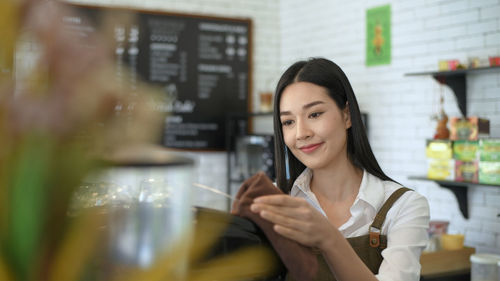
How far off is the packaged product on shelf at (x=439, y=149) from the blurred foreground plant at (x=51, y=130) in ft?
11.3

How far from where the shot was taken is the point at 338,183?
75.5 inches

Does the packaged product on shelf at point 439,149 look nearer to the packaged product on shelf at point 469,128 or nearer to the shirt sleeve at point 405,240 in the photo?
the packaged product on shelf at point 469,128

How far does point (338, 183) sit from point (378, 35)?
2.78 metres

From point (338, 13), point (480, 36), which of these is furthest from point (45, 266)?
point (338, 13)

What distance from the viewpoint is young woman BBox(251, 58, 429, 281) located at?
→ 1.64m

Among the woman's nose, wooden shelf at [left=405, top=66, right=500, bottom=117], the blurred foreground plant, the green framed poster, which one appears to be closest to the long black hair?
the woman's nose

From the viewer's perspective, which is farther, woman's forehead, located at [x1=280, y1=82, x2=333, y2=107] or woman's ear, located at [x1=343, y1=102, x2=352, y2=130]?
woman's ear, located at [x1=343, y1=102, x2=352, y2=130]

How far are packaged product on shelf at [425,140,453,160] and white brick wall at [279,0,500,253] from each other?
26cm

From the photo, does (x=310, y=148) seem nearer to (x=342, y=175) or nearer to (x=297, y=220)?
(x=342, y=175)

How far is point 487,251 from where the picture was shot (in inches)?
141

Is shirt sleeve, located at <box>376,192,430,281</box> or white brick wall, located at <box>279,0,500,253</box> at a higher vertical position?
white brick wall, located at <box>279,0,500,253</box>

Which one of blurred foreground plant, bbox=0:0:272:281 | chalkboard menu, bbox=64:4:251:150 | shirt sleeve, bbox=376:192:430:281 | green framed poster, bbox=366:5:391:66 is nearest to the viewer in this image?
blurred foreground plant, bbox=0:0:272:281

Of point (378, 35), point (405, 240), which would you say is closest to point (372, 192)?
point (405, 240)

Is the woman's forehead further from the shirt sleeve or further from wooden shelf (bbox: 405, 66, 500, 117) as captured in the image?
wooden shelf (bbox: 405, 66, 500, 117)
